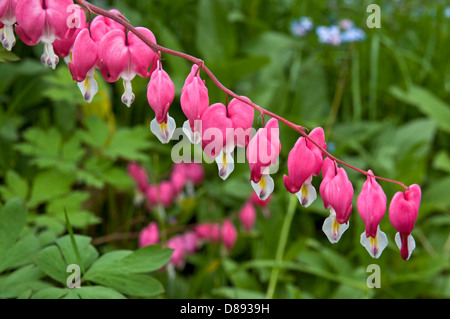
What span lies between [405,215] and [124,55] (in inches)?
18.8

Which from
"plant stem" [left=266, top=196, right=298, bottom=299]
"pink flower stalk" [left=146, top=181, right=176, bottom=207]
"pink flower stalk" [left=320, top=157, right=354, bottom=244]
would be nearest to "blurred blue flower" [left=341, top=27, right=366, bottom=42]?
"plant stem" [left=266, top=196, right=298, bottom=299]

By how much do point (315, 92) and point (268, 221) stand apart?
2.87 ft

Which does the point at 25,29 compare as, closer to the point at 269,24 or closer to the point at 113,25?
the point at 113,25

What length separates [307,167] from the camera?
2.48 ft

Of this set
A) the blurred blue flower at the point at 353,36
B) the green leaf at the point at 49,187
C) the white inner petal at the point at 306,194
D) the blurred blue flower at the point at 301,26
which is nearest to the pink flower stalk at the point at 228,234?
the green leaf at the point at 49,187

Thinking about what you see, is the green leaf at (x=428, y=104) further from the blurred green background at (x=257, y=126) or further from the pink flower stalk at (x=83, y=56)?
the pink flower stalk at (x=83, y=56)

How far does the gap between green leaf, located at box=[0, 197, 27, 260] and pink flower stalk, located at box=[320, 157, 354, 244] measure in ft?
2.04

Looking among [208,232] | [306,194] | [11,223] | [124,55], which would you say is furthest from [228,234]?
[124,55]

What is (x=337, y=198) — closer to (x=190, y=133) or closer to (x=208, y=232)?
(x=190, y=133)

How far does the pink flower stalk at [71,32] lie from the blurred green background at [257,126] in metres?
0.66

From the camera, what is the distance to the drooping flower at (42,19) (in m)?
0.73

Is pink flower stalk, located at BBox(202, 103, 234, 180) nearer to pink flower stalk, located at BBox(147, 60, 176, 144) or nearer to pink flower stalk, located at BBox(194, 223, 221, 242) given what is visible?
pink flower stalk, located at BBox(147, 60, 176, 144)

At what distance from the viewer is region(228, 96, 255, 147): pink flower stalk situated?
74 cm

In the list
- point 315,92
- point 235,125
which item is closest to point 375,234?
point 235,125
